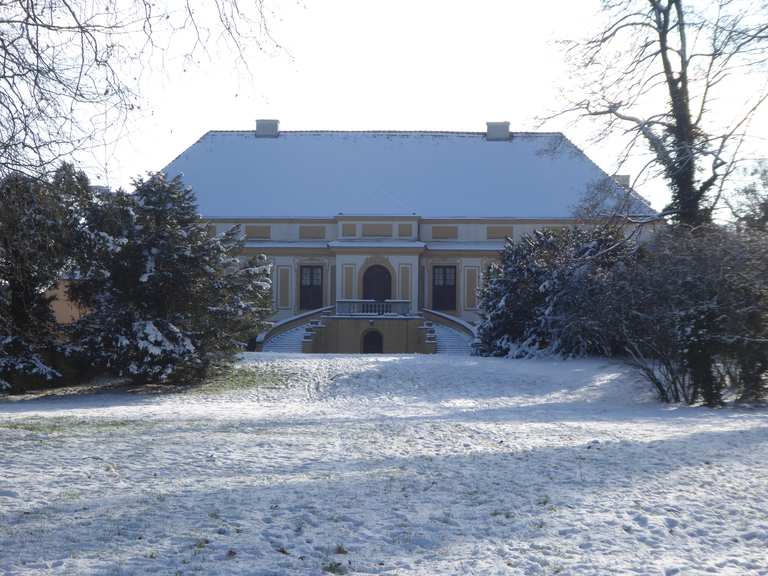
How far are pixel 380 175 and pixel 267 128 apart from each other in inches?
312

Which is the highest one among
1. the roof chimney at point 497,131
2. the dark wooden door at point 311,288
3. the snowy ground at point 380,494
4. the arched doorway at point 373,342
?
the roof chimney at point 497,131

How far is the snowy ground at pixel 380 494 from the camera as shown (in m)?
5.49

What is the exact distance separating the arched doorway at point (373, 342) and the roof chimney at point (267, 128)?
1593 centimetres

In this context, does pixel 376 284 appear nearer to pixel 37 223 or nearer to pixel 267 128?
pixel 267 128

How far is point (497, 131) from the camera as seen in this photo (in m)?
44.6

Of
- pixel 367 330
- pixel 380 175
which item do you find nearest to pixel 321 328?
pixel 367 330

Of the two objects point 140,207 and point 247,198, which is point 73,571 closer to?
point 140,207

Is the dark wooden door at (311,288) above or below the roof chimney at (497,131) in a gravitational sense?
below

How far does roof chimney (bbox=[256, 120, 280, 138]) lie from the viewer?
4428 centimetres

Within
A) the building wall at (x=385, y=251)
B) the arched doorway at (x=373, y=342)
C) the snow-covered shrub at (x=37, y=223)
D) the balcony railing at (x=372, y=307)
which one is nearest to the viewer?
the snow-covered shrub at (x=37, y=223)

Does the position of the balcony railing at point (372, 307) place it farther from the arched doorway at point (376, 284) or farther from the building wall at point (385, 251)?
the arched doorway at point (376, 284)

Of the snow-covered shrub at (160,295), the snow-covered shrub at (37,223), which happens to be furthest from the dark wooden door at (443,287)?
the snow-covered shrub at (37,223)

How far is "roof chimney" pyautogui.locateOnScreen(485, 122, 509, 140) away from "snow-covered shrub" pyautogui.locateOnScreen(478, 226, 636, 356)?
1978 centimetres

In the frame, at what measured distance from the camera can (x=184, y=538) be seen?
571 centimetres
